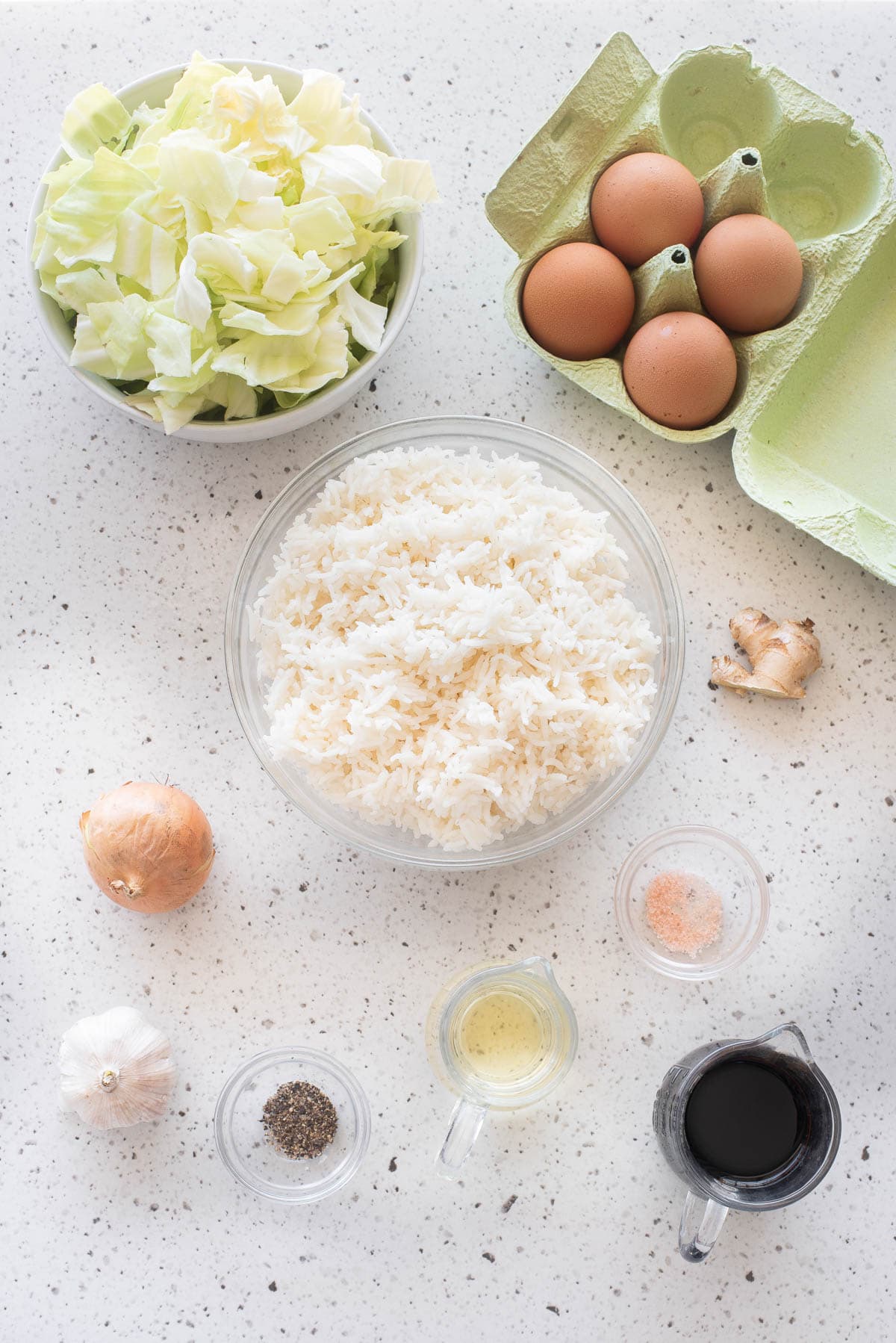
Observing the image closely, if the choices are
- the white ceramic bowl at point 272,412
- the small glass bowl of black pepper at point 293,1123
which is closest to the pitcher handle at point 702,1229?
the small glass bowl of black pepper at point 293,1123

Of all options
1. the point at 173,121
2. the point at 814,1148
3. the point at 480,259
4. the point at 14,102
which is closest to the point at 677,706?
the point at 814,1148

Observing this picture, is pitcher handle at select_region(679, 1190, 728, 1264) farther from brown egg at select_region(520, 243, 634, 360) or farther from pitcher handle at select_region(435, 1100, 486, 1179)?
brown egg at select_region(520, 243, 634, 360)

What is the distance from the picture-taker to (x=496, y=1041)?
1.42 m

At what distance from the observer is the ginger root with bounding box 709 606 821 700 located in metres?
1.41

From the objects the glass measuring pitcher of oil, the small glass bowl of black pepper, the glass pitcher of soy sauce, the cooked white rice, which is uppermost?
the cooked white rice

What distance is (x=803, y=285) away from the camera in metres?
1.44

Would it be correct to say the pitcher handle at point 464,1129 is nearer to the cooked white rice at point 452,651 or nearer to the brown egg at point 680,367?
the cooked white rice at point 452,651

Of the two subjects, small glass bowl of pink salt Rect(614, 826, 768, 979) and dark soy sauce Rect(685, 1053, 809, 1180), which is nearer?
dark soy sauce Rect(685, 1053, 809, 1180)

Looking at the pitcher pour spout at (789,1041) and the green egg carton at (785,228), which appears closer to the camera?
the pitcher pour spout at (789,1041)

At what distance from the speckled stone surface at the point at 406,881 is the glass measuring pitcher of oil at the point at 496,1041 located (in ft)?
0.13

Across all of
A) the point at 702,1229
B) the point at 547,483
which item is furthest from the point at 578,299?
the point at 702,1229

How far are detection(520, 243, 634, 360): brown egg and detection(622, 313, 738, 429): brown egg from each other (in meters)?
0.05

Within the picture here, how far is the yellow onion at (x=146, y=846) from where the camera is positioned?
4.39ft

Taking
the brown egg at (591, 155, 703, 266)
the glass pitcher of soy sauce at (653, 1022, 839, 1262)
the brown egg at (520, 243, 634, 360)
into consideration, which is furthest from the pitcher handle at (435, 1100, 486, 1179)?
the brown egg at (591, 155, 703, 266)
